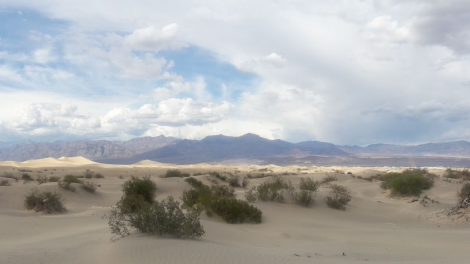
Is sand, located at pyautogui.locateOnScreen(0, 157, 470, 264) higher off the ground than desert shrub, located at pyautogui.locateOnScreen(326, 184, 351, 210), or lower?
lower

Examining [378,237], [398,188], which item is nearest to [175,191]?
[398,188]

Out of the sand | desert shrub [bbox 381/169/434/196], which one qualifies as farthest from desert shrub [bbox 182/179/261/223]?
desert shrub [bbox 381/169/434/196]

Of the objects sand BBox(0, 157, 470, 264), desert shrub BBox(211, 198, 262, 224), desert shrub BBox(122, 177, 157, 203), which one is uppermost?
desert shrub BBox(122, 177, 157, 203)

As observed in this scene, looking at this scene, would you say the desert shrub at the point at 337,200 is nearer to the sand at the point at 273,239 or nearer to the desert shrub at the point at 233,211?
Answer: the sand at the point at 273,239

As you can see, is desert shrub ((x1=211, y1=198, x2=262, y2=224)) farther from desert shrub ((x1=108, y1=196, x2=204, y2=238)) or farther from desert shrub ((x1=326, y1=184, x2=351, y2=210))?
desert shrub ((x1=326, y1=184, x2=351, y2=210))

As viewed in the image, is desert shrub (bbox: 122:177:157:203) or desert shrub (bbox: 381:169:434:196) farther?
desert shrub (bbox: 381:169:434:196)

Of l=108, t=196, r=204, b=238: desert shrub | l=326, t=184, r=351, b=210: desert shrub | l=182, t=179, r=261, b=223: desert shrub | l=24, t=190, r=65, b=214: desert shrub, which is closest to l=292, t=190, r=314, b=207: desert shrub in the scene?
l=326, t=184, r=351, b=210: desert shrub

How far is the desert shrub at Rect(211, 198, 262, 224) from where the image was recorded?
15.7 m

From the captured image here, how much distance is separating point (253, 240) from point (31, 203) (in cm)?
1151

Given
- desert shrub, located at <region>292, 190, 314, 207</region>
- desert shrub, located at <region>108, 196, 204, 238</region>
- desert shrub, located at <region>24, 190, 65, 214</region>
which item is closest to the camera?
desert shrub, located at <region>108, 196, 204, 238</region>

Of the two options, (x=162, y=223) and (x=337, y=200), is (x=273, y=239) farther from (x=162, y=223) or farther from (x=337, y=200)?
(x=337, y=200)

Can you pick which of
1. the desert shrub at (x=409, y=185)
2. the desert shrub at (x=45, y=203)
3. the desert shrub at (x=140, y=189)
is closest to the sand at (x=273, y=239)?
the desert shrub at (x=45, y=203)

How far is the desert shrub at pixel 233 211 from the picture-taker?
15703 mm

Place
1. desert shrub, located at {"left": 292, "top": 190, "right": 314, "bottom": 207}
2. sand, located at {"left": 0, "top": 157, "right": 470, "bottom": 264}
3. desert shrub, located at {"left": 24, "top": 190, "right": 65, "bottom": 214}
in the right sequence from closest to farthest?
sand, located at {"left": 0, "top": 157, "right": 470, "bottom": 264}, desert shrub, located at {"left": 24, "top": 190, "right": 65, "bottom": 214}, desert shrub, located at {"left": 292, "top": 190, "right": 314, "bottom": 207}
